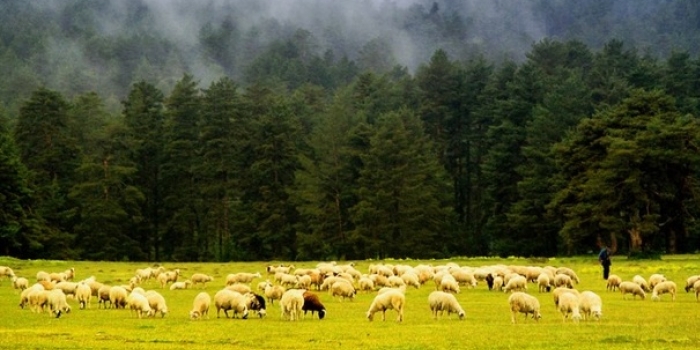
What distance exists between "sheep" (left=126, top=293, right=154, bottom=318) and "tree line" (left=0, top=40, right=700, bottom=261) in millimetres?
50239

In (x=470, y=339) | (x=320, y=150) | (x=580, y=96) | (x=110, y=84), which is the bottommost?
(x=470, y=339)

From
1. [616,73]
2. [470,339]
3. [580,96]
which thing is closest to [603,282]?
[470,339]

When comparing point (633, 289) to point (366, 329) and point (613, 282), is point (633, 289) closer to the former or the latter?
point (613, 282)

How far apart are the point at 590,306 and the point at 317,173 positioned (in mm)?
66858

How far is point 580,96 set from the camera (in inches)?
3777

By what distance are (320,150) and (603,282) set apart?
184 feet

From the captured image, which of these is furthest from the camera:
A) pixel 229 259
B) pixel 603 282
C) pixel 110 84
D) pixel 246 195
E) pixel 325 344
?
pixel 110 84

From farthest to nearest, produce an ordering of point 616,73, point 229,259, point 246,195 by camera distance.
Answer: point 616,73, point 246,195, point 229,259

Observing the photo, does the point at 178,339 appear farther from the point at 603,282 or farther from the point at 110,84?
the point at 110,84

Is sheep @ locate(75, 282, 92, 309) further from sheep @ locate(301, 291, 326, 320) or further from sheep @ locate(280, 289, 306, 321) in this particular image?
sheep @ locate(301, 291, 326, 320)

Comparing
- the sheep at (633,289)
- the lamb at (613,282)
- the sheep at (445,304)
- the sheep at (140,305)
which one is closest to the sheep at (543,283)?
the lamb at (613,282)

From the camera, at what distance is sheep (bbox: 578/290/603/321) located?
24297 mm

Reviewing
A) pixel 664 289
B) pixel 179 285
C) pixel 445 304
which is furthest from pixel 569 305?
pixel 179 285

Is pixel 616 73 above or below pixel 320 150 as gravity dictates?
above
